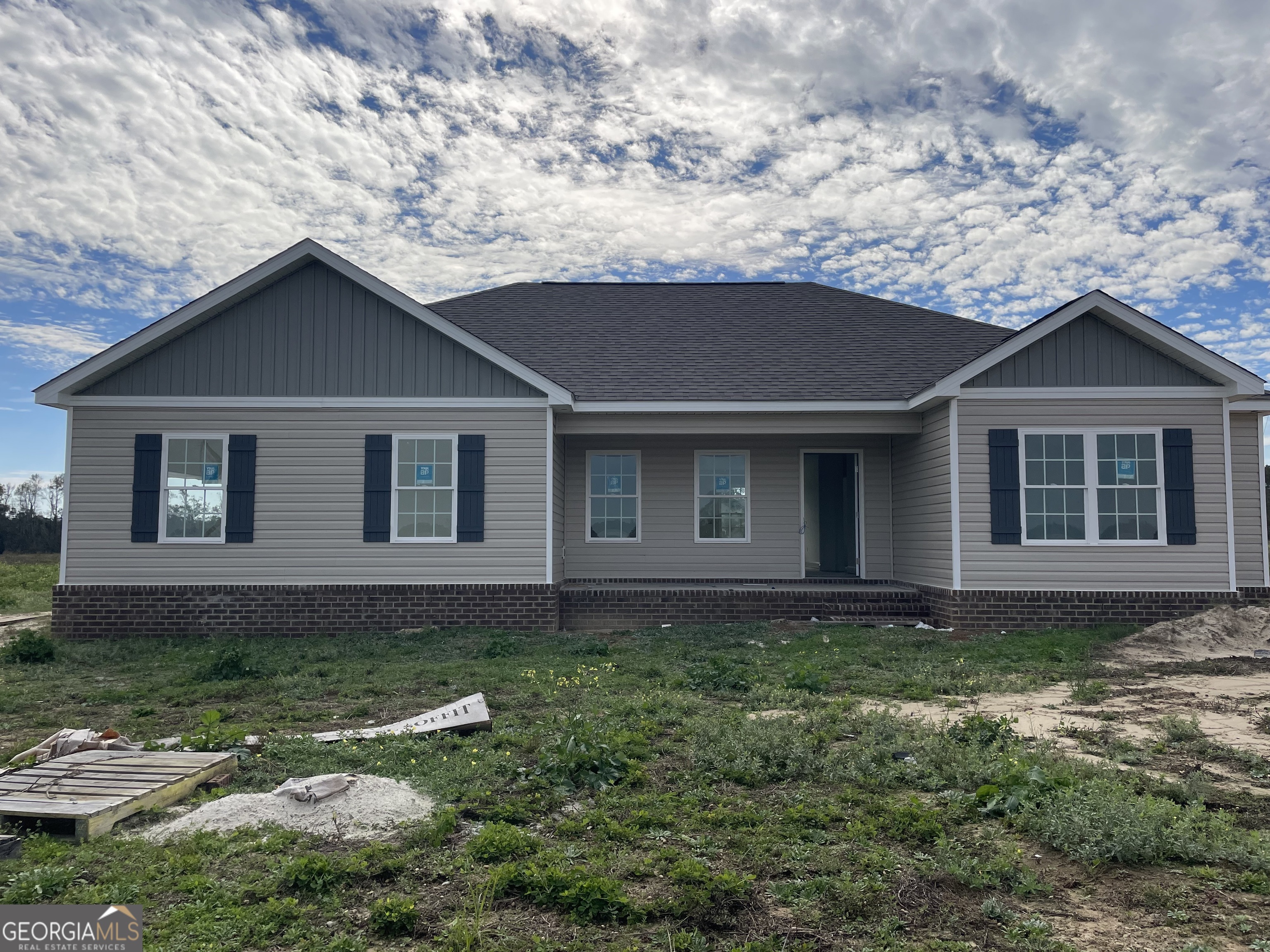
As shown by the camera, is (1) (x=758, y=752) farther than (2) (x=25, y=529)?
No

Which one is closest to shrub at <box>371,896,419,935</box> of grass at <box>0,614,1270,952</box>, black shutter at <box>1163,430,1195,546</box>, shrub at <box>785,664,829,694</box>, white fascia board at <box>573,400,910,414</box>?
grass at <box>0,614,1270,952</box>

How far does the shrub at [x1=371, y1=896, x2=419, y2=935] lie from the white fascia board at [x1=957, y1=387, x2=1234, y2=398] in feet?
33.5

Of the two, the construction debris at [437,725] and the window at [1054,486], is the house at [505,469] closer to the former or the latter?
the window at [1054,486]

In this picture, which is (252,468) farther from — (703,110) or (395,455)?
(703,110)

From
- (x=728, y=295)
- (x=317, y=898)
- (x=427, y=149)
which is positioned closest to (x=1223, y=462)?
(x=728, y=295)

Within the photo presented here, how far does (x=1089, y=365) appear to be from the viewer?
1143cm

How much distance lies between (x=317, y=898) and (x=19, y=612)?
50.0 ft

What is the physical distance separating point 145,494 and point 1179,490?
14.6 m

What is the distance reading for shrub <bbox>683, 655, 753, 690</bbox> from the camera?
779 centimetres

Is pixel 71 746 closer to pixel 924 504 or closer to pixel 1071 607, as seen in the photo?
pixel 924 504

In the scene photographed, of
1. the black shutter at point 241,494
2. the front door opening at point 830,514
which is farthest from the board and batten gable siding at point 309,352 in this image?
the front door opening at point 830,514

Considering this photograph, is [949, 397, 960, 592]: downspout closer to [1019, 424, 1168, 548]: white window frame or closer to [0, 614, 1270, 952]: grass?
[1019, 424, 1168, 548]: white window frame

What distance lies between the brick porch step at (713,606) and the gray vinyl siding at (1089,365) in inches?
141

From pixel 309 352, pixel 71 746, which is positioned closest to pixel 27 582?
pixel 309 352
